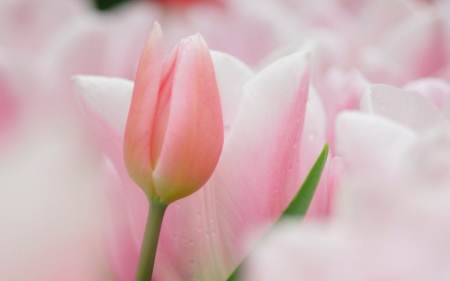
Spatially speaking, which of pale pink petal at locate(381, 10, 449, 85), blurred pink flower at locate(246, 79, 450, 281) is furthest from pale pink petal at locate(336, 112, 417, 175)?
pale pink petal at locate(381, 10, 449, 85)

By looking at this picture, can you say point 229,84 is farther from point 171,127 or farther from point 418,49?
point 418,49

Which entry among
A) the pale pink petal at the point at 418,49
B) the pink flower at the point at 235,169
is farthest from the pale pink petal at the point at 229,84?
the pale pink petal at the point at 418,49

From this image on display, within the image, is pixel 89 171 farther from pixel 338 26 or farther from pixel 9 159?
pixel 338 26

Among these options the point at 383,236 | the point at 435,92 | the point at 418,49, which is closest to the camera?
the point at 383,236

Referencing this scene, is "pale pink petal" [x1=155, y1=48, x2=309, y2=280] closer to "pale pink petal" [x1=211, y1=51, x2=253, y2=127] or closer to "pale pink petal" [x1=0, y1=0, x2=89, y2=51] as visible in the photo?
"pale pink petal" [x1=211, y1=51, x2=253, y2=127]

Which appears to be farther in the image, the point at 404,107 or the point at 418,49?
the point at 418,49

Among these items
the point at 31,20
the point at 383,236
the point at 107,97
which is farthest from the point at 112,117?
the point at 31,20

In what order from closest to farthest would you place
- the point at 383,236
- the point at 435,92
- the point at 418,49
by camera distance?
1. the point at 383,236
2. the point at 435,92
3. the point at 418,49

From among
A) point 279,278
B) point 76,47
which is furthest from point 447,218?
point 76,47
